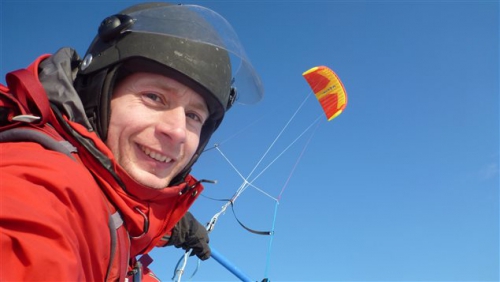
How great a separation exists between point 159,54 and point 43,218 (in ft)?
3.96

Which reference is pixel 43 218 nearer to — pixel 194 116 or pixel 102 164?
pixel 102 164

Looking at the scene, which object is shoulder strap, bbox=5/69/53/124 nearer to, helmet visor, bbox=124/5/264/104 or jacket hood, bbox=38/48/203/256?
jacket hood, bbox=38/48/203/256

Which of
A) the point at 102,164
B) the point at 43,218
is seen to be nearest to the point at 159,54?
the point at 102,164

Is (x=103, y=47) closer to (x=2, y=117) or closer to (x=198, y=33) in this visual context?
(x=198, y=33)

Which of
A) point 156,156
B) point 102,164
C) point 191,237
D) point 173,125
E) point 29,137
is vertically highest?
point 191,237

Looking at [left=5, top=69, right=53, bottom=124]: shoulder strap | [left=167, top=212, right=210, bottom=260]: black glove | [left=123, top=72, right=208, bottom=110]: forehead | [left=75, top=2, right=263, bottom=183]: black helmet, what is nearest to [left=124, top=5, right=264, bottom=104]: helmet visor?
→ [left=75, top=2, right=263, bottom=183]: black helmet

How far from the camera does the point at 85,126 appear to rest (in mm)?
1633

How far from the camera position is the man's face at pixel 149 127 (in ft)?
5.64

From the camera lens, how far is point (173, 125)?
5.70 ft

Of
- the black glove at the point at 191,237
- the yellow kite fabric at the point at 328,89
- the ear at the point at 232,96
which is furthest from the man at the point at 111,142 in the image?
the yellow kite fabric at the point at 328,89

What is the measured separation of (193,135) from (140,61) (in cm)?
43

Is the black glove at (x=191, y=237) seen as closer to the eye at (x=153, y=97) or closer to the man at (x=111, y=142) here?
the man at (x=111, y=142)

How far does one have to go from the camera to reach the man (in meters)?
0.84

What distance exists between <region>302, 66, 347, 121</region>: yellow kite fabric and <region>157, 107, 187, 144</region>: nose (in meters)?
7.34
